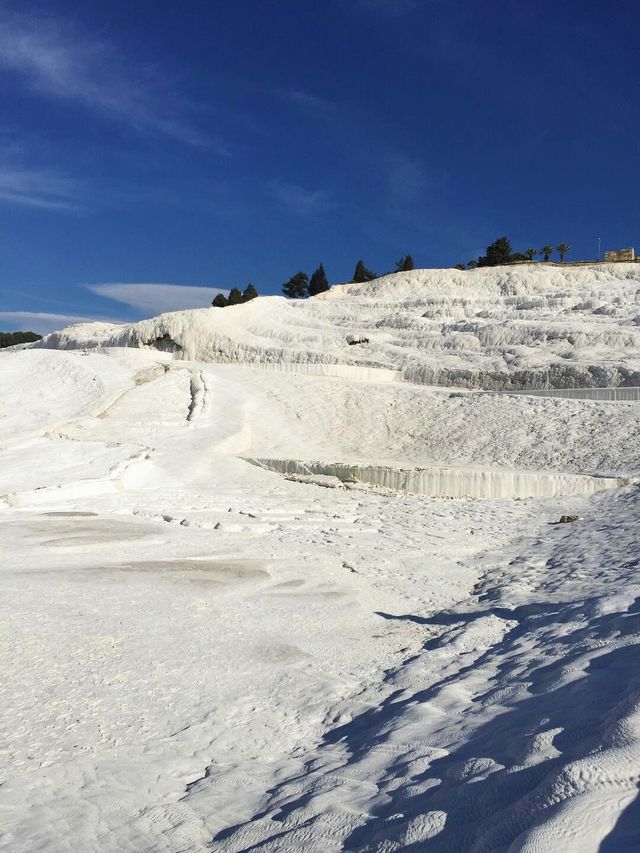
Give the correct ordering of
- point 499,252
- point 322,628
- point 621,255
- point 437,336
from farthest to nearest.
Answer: point 499,252
point 621,255
point 437,336
point 322,628

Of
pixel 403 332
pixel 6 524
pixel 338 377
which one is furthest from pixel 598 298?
pixel 6 524

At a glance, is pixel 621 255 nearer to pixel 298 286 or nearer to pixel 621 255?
pixel 621 255

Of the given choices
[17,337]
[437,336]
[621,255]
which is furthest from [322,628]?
[17,337]

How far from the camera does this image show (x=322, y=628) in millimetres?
5227

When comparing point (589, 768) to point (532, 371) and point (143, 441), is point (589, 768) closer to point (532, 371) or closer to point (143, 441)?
point (143, 441)

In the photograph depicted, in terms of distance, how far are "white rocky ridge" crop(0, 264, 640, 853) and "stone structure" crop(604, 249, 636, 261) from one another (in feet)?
87.1

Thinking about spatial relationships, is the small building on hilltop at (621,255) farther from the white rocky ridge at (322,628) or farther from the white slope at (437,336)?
the white rocky ridge at (322,628)

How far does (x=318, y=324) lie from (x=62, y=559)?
22.1 metres

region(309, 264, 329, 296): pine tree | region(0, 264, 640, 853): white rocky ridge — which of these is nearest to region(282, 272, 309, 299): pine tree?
region(309, 264, 329, 296): pine tree

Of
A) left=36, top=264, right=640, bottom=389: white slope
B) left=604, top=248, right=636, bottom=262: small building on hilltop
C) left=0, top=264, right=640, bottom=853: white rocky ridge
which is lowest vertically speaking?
left=0, top=264, right=640, bottom=853: white rocky ridge

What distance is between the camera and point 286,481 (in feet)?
40.2

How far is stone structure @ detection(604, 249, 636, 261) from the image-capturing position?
133 ft

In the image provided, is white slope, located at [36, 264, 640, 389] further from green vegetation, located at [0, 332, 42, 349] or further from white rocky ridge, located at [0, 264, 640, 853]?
green vegetation, located at [0, 332, 42, 349]

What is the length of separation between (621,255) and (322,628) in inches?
1584
